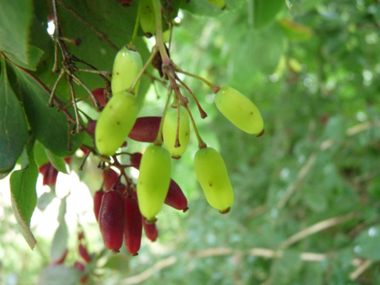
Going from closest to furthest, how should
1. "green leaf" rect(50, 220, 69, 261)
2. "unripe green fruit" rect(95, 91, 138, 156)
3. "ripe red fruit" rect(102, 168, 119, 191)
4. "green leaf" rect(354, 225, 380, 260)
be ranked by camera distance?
1. "unripe green fruit" rect(95, 91, 138, 156)
2. "ripe red fruit" rect(102, 168, 119, 191)
3. "green leaf" rect(50, 220, 69, 261)
4. "green leaf" rect(354, 225, 380, 260)

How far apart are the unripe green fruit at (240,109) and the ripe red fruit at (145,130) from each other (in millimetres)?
72

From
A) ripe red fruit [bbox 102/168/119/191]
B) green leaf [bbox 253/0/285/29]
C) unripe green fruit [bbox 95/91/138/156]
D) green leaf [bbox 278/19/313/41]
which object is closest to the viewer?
unripe green fruit [bbox 95/91/138/156]

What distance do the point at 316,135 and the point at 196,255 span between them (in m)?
0.72

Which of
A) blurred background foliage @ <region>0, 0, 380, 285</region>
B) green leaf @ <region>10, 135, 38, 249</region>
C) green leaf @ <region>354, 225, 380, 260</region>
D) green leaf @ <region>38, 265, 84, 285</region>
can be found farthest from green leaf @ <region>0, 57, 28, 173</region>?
green leaf @ <region>354, 225, 380, 260</region>

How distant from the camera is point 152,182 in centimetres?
29

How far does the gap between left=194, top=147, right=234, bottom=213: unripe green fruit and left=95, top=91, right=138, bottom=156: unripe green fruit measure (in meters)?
0.09

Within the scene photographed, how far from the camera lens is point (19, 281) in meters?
1.83

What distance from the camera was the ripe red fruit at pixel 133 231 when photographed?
1.28 feet

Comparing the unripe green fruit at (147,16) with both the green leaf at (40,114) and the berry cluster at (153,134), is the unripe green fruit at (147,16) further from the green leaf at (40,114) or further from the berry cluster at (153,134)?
the green leaf at (40,114)

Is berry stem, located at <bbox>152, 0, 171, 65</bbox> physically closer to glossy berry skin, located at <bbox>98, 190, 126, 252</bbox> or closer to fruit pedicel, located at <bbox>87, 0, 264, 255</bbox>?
fruit pedicel, located at <bbox>87, 0, 264, 255</bbox>

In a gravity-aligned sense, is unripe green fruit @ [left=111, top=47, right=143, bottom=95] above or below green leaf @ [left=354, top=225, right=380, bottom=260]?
above

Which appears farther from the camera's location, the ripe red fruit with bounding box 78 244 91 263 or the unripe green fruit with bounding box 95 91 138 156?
the ripe red fruit with bounding box 78 244 91 263

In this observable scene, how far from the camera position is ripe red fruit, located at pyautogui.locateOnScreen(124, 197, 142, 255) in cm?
39

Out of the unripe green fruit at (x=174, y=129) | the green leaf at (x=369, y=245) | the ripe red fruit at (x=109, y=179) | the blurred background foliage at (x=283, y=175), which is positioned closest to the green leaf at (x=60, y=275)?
the blurred background foliage at (x=283, y=175)
